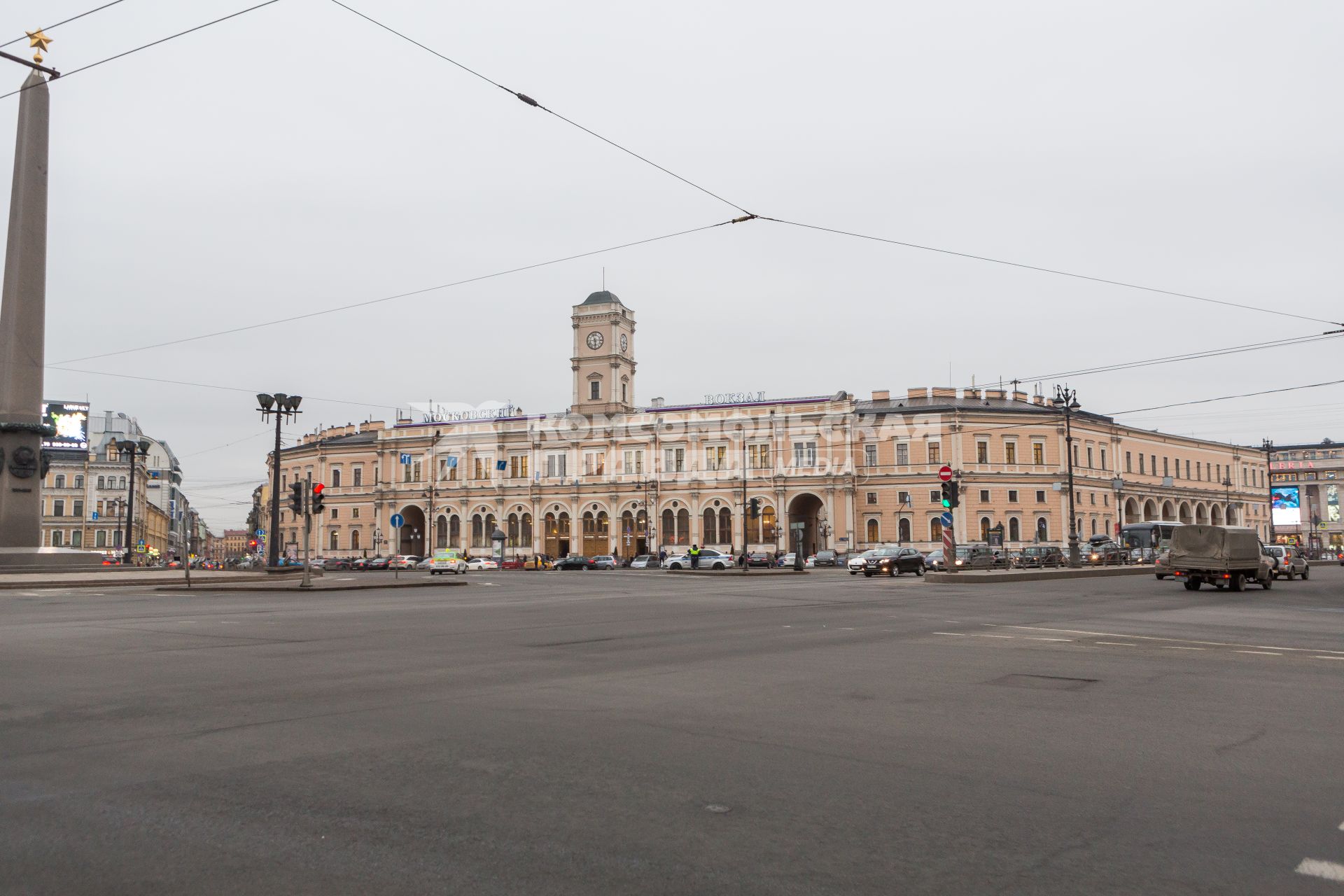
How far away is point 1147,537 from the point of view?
73.3m

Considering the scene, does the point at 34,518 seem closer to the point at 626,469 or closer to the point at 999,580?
the point at 999,580

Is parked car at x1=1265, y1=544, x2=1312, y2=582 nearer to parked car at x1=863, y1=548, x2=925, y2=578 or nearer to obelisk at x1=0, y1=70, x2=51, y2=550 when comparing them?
parked car at x1=863, y1=548, x2=925, y2=578

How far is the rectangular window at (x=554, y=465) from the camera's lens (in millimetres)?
92750

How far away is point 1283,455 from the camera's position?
156750 mm

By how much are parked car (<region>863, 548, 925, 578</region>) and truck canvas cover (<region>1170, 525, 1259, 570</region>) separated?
15.9m

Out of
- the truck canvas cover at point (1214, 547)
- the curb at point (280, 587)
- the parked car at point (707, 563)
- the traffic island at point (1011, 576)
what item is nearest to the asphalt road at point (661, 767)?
the curb at point (280, 587)

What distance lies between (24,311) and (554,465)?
6362cm

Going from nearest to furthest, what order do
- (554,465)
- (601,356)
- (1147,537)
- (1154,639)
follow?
(1154,639) < (1147,537) < (601,356) < (554,465)

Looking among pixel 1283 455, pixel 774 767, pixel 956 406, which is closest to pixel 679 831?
pixel 774 767

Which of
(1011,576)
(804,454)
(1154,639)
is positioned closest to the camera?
(1154,639)

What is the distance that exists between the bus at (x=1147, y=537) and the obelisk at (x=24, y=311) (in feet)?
215

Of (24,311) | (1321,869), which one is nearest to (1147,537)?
(24,311)

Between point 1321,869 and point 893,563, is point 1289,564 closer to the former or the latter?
point 893,563

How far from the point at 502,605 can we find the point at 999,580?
22.2m
